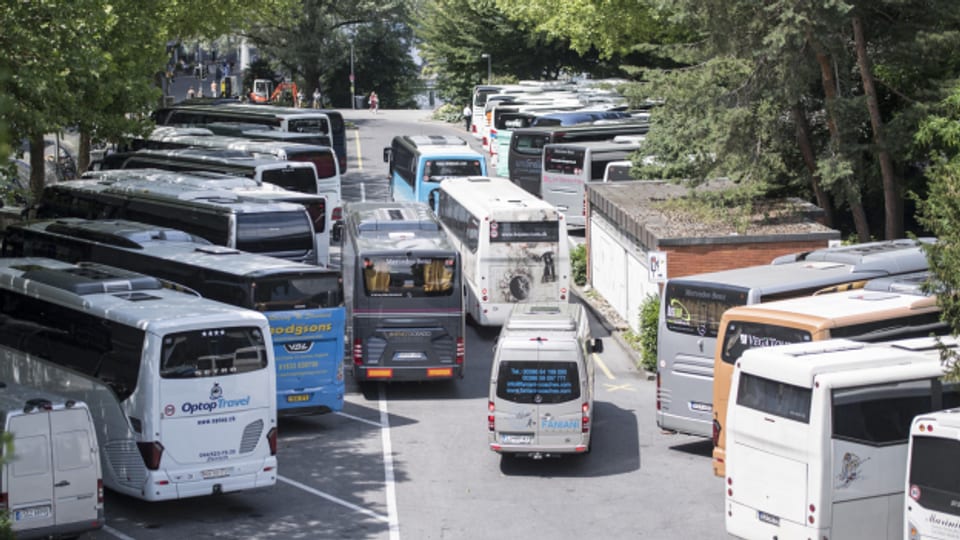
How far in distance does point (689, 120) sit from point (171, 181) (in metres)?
13.6

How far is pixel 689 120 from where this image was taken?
2955cm

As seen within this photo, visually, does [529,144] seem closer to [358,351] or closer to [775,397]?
[358,351]

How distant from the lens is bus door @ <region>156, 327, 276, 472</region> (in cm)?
1770

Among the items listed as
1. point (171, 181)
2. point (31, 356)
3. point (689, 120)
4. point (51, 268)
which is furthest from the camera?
point (171, 181)

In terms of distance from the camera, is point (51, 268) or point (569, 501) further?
point (51, 268)

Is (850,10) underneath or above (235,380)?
above

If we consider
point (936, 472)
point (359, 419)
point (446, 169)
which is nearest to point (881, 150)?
point (359, 419)

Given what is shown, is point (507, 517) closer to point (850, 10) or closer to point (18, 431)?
point (18, 431)

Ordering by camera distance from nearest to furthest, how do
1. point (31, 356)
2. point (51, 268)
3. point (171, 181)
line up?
point (31, 356), point (51, 268), point (171, 181)

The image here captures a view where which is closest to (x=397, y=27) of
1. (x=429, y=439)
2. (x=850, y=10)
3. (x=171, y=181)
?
(x=171, y=181)

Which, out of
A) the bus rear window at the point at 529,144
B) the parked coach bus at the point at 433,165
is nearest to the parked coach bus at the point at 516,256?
the parked coach bus at the point at 433,165

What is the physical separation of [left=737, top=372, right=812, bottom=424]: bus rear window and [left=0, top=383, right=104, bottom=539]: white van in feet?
27.1

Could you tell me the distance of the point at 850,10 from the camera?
90.9 ft

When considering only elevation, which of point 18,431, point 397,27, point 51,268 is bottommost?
point 18,431
